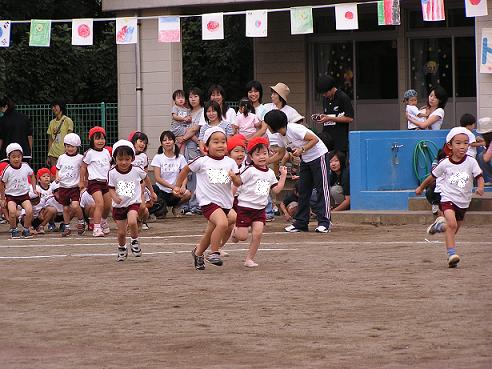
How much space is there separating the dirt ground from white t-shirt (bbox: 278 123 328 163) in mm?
1553

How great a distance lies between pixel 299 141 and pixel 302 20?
4.57 meters

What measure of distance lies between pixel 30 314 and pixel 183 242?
603 centimetres

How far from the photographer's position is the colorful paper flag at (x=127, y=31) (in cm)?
2127

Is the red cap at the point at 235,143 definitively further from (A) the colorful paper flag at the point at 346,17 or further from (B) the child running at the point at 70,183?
(A) the colorful paper flag at the point at 346,17

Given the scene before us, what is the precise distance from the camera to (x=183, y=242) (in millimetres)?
15750

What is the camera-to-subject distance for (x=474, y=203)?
1723 cm

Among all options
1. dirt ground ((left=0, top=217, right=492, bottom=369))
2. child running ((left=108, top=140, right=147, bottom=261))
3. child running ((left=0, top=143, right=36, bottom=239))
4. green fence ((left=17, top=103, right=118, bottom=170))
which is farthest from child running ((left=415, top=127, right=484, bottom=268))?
green fence ((left=17, top=103, right=118, bottom=170))

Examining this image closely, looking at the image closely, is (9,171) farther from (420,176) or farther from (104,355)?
(104,355)

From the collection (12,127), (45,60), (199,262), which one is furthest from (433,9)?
(45,60)

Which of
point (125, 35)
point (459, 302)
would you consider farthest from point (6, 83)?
point (459, 302)

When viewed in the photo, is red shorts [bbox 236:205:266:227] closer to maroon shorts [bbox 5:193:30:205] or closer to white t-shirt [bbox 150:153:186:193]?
maroon shorts [bbox 5:193:30:205]

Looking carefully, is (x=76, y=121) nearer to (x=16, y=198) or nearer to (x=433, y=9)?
(x=16, y=198)

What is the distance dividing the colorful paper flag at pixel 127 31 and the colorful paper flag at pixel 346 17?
374 centimetres

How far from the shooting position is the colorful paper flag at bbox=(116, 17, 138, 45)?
2127cm
